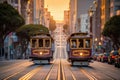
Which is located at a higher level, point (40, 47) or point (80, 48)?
point (40, 47)

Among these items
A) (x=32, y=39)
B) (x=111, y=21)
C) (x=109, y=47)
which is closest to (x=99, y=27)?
(x=109, y=47)

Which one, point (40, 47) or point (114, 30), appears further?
point (114, 30)

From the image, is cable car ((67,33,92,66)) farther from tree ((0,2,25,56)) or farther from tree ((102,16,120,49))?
tree ((102,16,120,49))

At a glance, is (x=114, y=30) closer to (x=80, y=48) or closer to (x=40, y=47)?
(x=40, y=47)

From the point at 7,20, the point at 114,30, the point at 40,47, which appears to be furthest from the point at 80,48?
the point at 114,30

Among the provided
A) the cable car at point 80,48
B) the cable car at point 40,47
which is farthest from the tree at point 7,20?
the cable car at point 80,48

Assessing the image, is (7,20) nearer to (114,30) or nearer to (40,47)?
(40,47)

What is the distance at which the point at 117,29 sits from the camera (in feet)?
319

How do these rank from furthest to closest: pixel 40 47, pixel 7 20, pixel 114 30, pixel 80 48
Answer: pixel 114 30 → pixel 7 20 → pixel 40 47 → pixel 80 48

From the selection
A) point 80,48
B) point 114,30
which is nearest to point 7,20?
point 114,30

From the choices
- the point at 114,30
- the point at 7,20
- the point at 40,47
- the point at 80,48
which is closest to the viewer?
the point at 80,48

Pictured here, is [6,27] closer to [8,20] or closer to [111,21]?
[8,20]

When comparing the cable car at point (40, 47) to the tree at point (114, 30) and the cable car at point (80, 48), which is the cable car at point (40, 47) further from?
the tree at point (114, 30)

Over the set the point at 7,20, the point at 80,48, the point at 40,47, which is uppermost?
the point at 7,20
